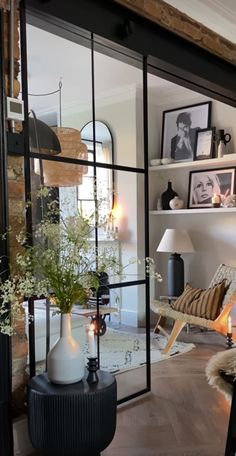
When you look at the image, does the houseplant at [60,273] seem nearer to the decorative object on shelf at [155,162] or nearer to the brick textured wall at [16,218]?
the brick textured wall at [16,218]

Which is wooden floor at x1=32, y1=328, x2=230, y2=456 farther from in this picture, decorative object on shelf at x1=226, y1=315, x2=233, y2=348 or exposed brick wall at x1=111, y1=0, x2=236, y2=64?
exposed brick wall at x1=111, y1=0, x2=236, y2=64

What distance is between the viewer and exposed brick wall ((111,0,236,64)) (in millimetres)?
2689

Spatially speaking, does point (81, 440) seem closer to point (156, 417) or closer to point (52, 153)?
point (156, 417)

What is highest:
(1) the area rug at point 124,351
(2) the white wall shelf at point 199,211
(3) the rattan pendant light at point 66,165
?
(3) the rattan pendant light at point 66,165

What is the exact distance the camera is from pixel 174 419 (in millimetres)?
2596

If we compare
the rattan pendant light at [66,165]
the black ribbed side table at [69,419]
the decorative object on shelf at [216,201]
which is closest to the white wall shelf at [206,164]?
the decorative object on shelf at [216,201]

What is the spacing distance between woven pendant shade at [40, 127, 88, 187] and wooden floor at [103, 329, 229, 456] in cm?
148

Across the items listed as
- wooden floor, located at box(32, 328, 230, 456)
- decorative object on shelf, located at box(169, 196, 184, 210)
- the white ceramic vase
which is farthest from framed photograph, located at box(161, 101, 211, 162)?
the white ceramic vase

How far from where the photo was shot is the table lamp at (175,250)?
185 inches

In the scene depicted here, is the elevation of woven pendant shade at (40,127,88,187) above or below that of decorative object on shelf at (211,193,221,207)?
above

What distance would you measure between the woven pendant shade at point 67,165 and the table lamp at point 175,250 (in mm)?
2303

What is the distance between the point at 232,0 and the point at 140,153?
123cm

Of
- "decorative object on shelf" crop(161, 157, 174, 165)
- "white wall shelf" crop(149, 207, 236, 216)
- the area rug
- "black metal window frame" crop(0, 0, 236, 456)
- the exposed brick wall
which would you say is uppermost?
the exposed brick wall

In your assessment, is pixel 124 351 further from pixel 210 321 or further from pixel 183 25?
pixel 183 25
